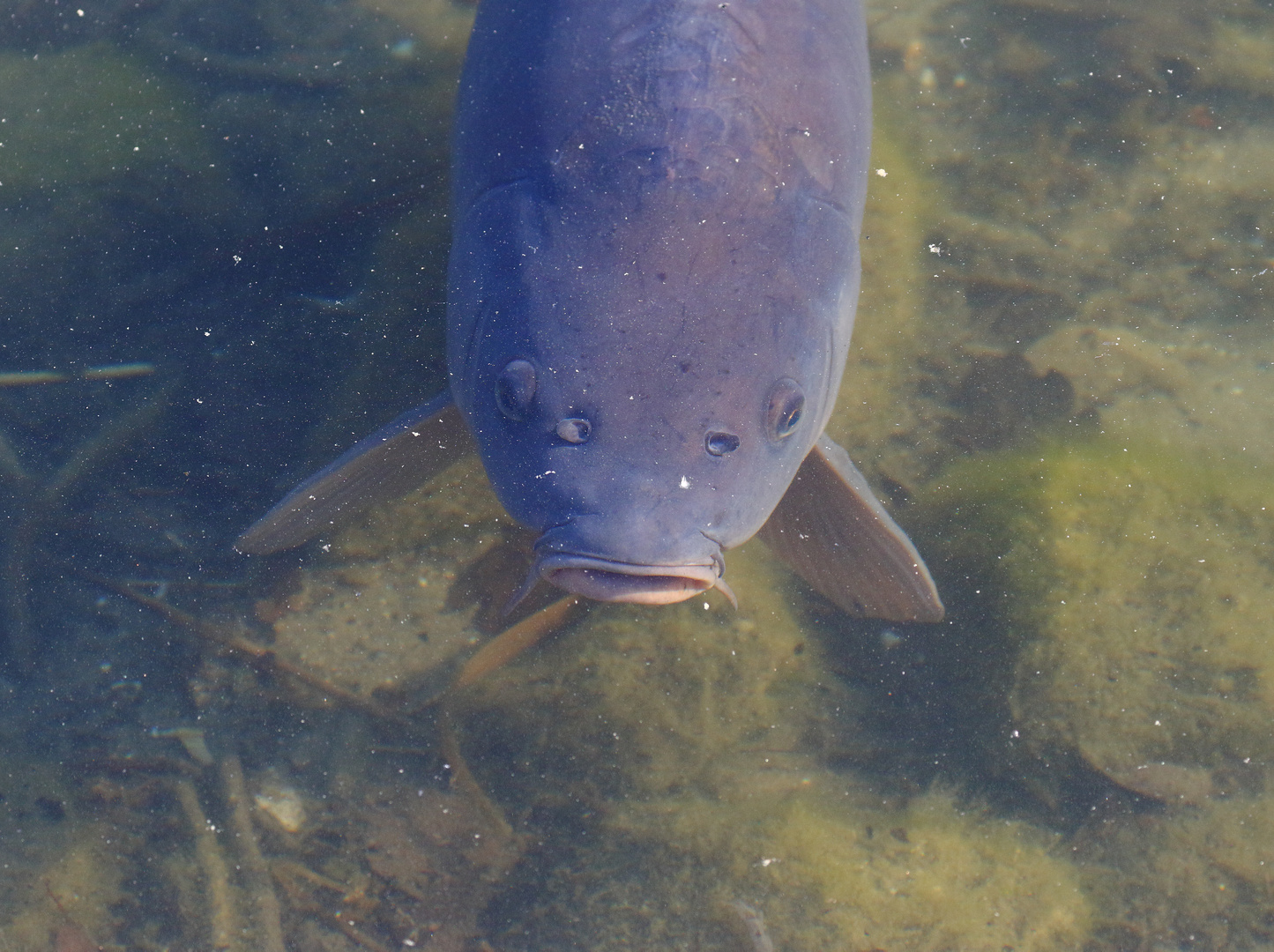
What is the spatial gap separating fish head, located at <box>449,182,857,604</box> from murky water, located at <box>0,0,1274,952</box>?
4.14 feet

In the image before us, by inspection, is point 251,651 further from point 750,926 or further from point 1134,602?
point 1134,602

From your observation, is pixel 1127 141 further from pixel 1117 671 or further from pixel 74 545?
pixel 74 545

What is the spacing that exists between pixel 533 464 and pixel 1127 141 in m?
4.15

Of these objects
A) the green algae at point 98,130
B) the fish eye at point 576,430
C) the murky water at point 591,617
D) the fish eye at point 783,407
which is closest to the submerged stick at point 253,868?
the murky water at point 591,617

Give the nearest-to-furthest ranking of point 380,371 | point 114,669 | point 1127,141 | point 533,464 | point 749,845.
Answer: point 533,464
point 749,845
point 114,669
point 380,371
point 1127,141

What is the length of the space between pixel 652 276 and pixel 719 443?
19.0 inches

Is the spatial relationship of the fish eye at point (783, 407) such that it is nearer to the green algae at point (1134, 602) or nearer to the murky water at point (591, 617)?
the murky water at point (591, 617)

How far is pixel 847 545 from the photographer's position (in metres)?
3.06

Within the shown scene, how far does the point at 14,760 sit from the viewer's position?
3.12 meters

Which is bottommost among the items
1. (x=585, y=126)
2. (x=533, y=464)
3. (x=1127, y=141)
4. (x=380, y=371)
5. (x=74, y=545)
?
(x=74, y=545)

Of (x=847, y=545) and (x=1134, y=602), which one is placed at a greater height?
(x=847, y=545)

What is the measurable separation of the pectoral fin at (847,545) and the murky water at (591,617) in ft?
0.85

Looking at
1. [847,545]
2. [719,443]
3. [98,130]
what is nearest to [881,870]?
[847,545]

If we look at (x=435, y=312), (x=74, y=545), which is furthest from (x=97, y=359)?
(x=435, y=312)
